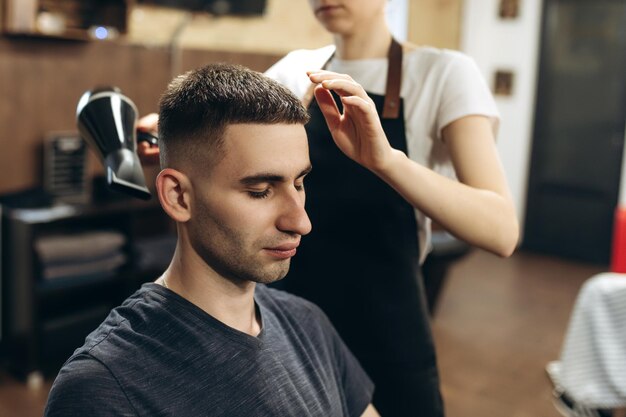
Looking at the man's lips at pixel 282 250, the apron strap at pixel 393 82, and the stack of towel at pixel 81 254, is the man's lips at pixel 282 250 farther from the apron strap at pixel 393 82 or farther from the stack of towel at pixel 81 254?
the stack of towel at pixel 81 254

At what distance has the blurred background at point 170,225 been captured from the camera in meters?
3.40

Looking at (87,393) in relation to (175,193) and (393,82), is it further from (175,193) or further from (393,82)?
(393,82)

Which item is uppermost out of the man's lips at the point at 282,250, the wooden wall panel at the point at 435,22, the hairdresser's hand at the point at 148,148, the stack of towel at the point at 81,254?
the wooden wall panel at the point at 435,22

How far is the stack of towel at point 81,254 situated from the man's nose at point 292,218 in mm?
2506

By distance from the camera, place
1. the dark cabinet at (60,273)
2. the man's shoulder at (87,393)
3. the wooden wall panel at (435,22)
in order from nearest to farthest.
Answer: the man's shoulder at (87,393) < the dark cabinet at (60,273) < the wooden wall panel at (435,22)

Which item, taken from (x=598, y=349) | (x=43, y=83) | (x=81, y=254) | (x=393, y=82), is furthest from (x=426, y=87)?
(x=43, y=83)

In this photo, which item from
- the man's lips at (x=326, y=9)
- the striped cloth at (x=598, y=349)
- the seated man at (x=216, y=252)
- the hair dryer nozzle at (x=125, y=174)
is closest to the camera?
the seated man at (x=216, y=252)

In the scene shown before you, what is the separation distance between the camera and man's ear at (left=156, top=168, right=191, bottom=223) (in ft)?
3.72

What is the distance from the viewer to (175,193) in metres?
1.14

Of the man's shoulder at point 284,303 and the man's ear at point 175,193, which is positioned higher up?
the man's ear at point 175,193

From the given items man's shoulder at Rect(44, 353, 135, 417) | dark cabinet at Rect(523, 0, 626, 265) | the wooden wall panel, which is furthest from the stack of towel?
dark cabinet at Rect(523, 0, 626, 265)

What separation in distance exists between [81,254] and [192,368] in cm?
252

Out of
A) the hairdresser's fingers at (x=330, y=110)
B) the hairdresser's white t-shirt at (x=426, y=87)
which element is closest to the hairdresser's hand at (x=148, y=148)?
the hairdresser's white t-shirt at (x=426, y=87)

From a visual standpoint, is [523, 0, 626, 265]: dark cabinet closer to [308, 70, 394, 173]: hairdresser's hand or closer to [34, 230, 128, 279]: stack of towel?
[34, 230, 128, 279]: stack of towel
